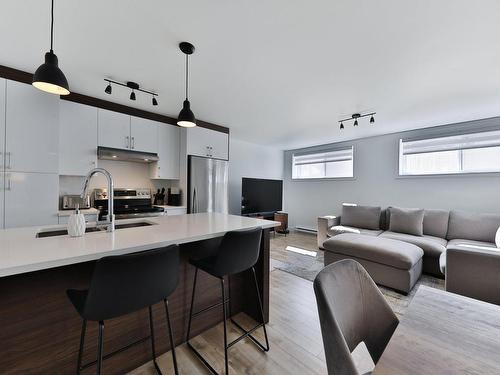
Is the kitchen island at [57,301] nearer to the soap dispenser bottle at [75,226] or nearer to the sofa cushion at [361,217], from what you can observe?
the soap dispenser bottle at [75,226]

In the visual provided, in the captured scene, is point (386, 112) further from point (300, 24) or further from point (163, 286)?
point (163, 286)

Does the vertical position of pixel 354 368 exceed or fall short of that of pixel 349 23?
it falls short

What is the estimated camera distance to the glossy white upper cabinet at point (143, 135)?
3.30 metres

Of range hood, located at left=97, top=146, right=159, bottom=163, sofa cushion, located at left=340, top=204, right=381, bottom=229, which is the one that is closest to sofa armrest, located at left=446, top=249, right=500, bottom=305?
sofa cushion, located at left=340, top=204, right=381, bottom=229

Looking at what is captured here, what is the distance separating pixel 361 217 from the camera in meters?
4.26

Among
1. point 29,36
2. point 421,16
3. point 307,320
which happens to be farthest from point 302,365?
point 29,36

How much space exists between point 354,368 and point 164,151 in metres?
3.68

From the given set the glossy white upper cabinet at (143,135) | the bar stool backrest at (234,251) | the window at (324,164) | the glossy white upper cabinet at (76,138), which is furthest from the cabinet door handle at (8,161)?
the window at (324,164)

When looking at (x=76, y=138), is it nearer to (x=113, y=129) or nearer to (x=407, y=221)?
(x=113, y=129)

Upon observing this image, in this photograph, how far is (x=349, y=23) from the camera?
1.57 m

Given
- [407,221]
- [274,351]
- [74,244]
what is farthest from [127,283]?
[407,221]

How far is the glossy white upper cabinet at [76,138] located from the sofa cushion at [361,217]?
14.7 ft

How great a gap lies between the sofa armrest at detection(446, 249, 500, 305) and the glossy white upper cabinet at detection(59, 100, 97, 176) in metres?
4.23

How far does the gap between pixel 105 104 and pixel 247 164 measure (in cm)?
323
